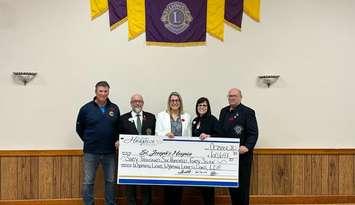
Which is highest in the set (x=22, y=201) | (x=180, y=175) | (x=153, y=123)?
(x=153, y=123)

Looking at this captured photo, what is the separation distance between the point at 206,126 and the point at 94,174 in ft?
4.45

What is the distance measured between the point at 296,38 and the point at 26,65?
3.39 metres

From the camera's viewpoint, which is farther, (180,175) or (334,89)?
(334,89)

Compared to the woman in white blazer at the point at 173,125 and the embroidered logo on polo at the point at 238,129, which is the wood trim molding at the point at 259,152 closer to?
the embroidered logo on polo at the point at 238,129

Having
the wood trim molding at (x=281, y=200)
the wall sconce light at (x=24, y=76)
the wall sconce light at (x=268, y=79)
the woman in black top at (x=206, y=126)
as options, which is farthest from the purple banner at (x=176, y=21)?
the wood trim molding at (x=281, y=200)

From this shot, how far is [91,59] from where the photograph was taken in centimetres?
510

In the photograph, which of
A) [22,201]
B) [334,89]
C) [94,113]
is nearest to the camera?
[94,113]

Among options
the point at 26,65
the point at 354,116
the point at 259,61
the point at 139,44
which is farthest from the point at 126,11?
the point at 354,116

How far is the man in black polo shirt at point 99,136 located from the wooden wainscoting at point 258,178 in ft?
1.74

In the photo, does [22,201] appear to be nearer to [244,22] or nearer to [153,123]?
[153,123]

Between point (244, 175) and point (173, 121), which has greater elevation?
point (173, 121)

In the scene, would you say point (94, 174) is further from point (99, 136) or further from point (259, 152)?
point (259, 152)

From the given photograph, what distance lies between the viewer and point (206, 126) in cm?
457

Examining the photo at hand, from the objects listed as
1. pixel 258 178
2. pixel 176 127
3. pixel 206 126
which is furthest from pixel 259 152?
pixel 176 127
